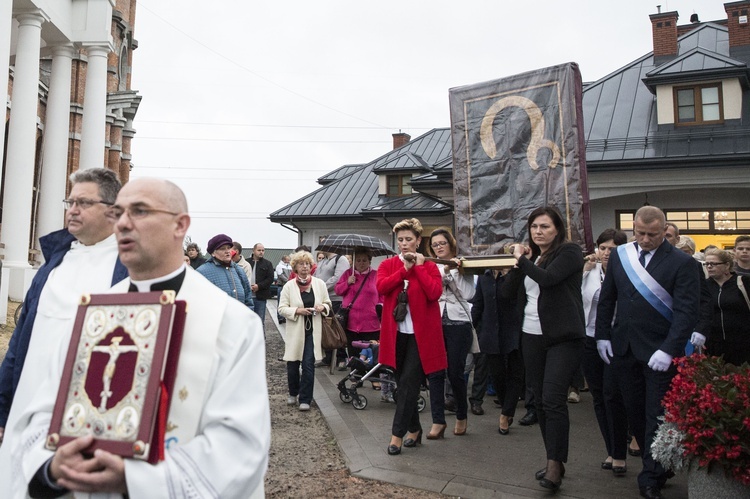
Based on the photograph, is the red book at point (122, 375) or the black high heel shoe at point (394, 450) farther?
the black high heel shoe at point (394, 450)

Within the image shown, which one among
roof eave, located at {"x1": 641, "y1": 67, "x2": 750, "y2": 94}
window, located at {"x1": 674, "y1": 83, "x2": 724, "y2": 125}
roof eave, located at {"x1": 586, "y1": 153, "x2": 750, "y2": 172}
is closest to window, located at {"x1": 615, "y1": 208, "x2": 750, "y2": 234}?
roof eave, located at {"x1": 586, "y1": 153, "x2": 750, "y2": 172}

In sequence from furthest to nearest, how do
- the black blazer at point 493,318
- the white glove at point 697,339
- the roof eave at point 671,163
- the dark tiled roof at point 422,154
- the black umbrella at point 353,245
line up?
the dark tiled roof at point 422,154, the roof eave at point 671,163, the black umbrella at point 353,245, the black blazer at point 493,318, the white glove at point 697,339

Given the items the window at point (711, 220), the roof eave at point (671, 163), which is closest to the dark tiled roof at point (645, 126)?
the roof eave at point (671, 163)

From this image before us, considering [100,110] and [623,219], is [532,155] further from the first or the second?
[100,110]

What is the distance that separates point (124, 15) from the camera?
28.4m

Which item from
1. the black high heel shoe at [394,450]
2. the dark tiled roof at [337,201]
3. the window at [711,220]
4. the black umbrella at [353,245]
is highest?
the dark tiled roof at [337,201]

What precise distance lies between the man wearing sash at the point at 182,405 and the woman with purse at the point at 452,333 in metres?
4.44

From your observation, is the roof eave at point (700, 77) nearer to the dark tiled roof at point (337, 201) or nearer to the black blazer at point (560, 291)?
the dark tiled roof at point (337, 201)

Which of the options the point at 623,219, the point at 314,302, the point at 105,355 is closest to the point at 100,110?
the point at 314,302

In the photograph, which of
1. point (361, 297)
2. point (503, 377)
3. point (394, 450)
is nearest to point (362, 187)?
point (361, 297)

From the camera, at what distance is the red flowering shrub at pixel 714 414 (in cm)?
396

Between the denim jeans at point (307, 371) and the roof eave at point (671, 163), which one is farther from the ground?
the roof eave at point (671, 163)

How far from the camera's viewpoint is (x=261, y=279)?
13.2 metres

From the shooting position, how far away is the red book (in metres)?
1.86
